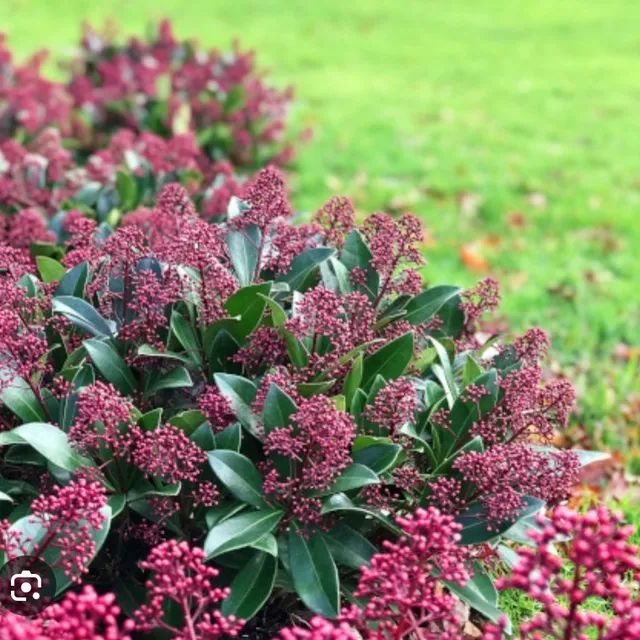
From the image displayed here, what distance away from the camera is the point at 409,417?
90.3 inches

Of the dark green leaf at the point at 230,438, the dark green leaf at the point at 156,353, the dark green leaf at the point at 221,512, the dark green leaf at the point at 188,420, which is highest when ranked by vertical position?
the dark green leaf at the point at 156,353

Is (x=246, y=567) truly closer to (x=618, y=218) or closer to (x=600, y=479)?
(x=600, y=479)

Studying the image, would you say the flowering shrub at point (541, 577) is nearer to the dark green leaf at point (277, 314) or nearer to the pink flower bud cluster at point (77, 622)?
the pink flower bud cluster at point (77, 622)

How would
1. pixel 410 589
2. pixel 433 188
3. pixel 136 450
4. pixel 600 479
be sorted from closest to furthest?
1. pixel 410 589
2. pixel 136 450
3. pixel 600 479
4. pixel 433 188

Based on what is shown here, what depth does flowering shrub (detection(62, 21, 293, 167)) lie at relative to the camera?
20.1 ft

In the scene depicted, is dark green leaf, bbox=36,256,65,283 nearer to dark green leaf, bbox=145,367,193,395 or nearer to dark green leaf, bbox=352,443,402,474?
dark green leaf, bbox=145,367,193,395

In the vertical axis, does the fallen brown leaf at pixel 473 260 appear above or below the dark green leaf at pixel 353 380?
below

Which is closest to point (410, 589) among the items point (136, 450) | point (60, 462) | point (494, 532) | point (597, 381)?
point (494, 532)

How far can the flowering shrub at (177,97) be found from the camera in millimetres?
6137

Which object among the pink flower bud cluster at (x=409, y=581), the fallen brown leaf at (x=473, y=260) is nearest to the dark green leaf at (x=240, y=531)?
the pink flower bud cluster at (x=409, y=581)

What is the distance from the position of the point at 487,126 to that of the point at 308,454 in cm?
763

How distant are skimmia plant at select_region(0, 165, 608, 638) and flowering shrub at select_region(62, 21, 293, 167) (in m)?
3.58

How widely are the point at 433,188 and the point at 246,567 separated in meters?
5.53

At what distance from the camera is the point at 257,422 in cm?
231
